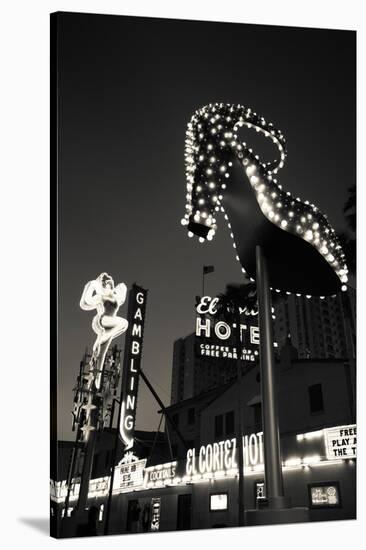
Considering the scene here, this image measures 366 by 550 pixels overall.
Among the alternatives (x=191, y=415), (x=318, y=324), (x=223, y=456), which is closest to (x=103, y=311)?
(x=191, y=415)

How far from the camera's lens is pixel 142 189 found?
827cm

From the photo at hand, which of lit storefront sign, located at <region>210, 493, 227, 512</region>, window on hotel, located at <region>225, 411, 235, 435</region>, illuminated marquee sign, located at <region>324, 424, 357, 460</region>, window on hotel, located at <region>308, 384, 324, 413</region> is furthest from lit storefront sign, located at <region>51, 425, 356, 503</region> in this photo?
window on hotel, located at <region>308, 384, 324, 413</region>

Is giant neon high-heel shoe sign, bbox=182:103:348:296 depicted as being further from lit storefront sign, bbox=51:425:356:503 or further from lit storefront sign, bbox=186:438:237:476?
lit storefront sign, bbox=186:438:237:476

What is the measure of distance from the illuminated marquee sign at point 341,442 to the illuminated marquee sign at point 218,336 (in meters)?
1.62

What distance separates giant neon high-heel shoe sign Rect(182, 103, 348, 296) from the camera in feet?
24.8

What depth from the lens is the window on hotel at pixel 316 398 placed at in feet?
28.7

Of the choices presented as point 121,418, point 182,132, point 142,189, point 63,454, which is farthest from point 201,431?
point 182,132

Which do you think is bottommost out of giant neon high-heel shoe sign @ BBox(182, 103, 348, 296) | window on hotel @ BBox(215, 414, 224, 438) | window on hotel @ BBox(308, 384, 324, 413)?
window on hotel @ BBox(215, 414, 224, 438)

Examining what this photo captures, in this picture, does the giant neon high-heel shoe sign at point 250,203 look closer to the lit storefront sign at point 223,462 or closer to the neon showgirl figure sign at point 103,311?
the neon showgirl figure sign at point 103,311

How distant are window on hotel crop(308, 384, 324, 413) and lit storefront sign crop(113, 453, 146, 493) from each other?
2.84 meters

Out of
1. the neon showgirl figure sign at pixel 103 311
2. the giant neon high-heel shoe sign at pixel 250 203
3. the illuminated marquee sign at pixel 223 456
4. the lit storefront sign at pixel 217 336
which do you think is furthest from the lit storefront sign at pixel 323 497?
the neon showgirl figure sign at pixel 103 311

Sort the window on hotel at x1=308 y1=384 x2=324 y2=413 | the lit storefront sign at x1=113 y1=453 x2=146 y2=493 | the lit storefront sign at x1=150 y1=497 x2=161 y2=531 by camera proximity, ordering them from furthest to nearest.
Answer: the window on hotel at x1=308 y1=384 x2=324 y2=413, the lit storefront sign at x1=113 y1=453 x2=146 y2=493, the lit storefront sign at x1=150 y1=497 x2=161 y2=531

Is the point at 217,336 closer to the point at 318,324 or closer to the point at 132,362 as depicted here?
the point at 132,362

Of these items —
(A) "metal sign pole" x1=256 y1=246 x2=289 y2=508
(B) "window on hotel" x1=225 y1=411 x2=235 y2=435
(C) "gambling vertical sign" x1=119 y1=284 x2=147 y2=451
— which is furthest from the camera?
(B) "window on hotel" x1=225 y1=411 x2=235 y2=435
